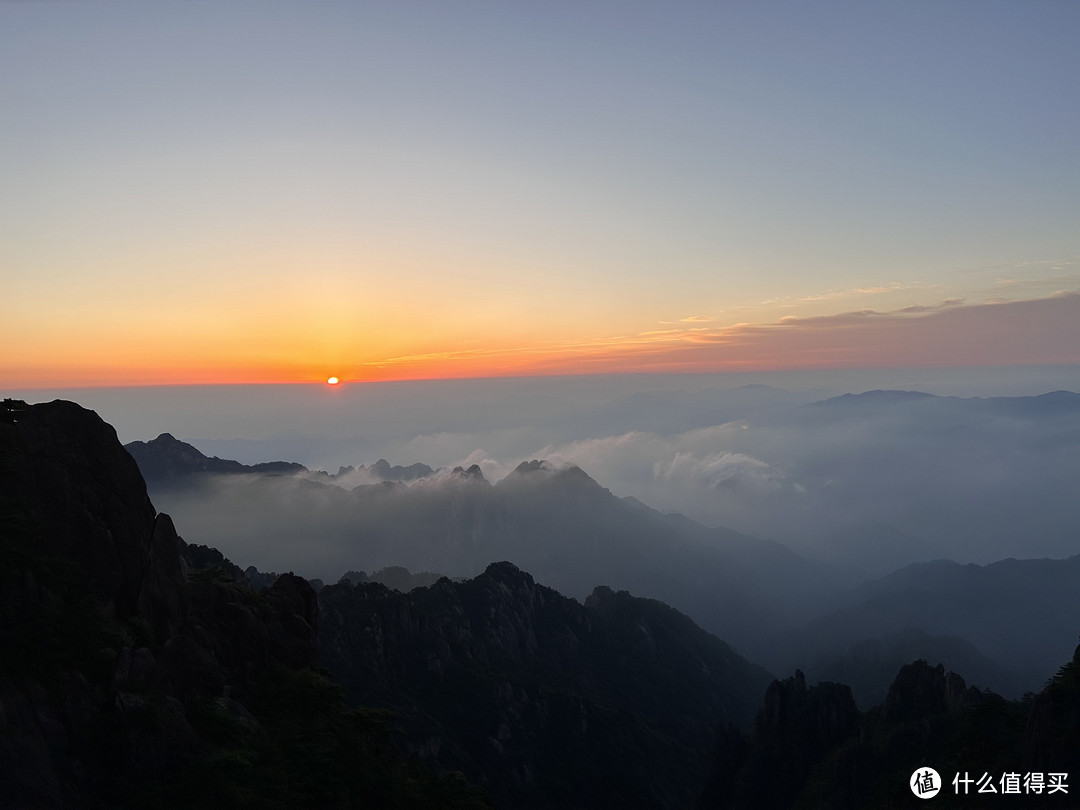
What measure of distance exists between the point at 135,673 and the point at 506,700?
112505 millimetres

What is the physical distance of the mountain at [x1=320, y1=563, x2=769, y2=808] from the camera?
117812 mm

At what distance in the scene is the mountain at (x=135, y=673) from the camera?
93.9ft

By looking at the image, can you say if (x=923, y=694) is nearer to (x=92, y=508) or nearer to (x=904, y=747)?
(x=904, y=747)

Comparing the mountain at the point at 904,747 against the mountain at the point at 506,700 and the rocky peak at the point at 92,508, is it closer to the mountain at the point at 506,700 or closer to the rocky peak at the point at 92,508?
the mountain at the point at 506,700

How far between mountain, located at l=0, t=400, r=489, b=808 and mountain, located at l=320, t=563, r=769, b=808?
72152 millimetres

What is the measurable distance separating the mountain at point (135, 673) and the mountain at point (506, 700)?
237 ft

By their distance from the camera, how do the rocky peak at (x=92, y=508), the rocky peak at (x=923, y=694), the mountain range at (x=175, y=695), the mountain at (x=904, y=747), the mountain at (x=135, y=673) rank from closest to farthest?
the mountain at (x=135, y=673), the mountain range at (x=175, y=695), the rocky peak at (x=92, y=508), the mountain at (x=904, y=747), the rocky peak at (x=923, y=694)

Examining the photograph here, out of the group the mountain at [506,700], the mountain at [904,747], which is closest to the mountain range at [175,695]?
the mountain at [904,747]

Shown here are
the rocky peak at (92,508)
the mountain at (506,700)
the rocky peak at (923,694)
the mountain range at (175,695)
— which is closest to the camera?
the mountain range at (175,695)

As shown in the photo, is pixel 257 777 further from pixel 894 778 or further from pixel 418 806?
pixel 894 778

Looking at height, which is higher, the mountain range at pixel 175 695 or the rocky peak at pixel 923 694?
the mountain range at pixel 175 695

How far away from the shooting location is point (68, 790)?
27250mm

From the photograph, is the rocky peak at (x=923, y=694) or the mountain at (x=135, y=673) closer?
the mountain at (x=135, y=673)

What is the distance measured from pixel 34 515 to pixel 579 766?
397 ft
